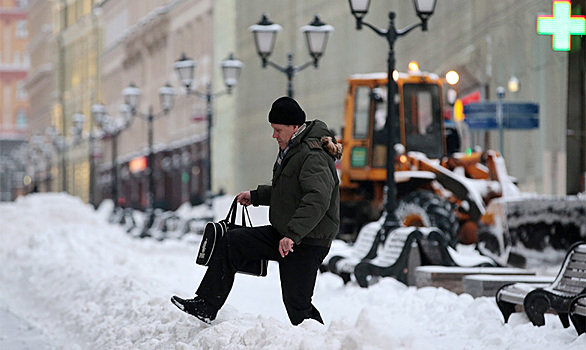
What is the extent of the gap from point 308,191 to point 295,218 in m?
0.16

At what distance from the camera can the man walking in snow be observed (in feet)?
22.3

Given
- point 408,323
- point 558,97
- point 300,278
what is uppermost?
point 558,97

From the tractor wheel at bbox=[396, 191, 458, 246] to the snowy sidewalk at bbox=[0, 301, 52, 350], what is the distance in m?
7.25

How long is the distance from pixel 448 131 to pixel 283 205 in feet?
50.6

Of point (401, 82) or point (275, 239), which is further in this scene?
point (401, 82)

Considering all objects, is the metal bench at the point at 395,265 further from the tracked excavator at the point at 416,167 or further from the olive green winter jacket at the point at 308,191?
the olive green winter jacket at the point at 308,191

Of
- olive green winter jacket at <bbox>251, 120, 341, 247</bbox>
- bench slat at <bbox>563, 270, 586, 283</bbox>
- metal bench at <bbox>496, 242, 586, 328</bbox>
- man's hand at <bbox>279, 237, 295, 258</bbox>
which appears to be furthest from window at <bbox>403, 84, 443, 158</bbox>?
man's hand at <bbox>279, 237, 295, 258</bbox>

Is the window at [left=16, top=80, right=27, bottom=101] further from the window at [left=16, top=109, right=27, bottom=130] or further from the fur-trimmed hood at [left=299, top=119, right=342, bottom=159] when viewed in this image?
the fur-trimmed hood at [left=299, top=119, right=342, bottom=159]

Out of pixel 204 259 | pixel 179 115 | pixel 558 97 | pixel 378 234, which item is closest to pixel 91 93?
pixel 179 115

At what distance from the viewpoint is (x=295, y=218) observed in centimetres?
677

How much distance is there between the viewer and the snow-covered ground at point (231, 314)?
649 centimetres

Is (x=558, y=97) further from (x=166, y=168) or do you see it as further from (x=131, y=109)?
(x=166, y=168)

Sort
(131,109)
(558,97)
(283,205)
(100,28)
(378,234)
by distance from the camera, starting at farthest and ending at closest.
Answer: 1. (100,28)
2. (131,109)
3. (558,97)
4. (378,234)
5. (283,205)

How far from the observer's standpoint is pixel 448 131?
2222cm
